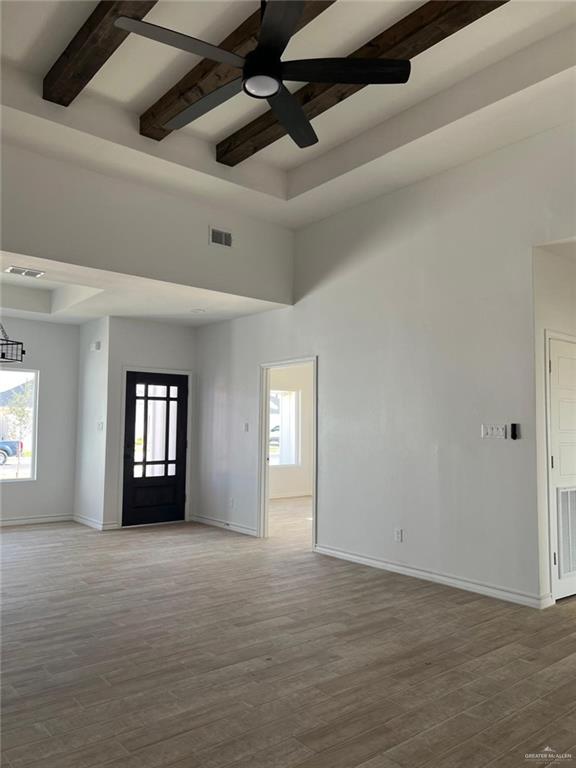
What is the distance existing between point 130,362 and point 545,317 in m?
5.28

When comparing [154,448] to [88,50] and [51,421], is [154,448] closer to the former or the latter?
[51,421]

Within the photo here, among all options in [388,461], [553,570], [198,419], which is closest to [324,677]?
[553,570]

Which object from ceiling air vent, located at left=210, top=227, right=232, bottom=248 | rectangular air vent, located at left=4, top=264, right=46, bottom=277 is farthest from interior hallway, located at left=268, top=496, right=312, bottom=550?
rectangular air vent, located at left=4, top=264, right=46, bottom=277

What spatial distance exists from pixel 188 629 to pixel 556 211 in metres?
4.00

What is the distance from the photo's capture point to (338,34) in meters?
3.86

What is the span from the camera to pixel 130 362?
7.77m

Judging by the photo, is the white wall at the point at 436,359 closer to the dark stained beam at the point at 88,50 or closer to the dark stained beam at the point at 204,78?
the dark stained beam at the point at 204,78

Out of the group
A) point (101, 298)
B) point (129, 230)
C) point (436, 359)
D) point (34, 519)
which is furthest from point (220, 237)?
point (34, 519)

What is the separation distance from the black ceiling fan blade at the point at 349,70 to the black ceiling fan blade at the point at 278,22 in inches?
4.2

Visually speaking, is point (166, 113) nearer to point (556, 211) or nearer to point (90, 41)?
point (90, 41)

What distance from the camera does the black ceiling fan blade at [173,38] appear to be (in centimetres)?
257

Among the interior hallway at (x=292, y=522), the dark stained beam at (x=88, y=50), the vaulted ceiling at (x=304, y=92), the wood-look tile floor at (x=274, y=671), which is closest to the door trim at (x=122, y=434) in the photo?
the interior hallway at (x=292, y=522)

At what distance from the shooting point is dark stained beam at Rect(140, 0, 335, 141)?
362cm

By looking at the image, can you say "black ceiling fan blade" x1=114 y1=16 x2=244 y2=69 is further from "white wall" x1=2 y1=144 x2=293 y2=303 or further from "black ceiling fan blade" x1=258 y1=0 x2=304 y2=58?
"white wall" x1=2 y1=144 x2=293 y2=303
